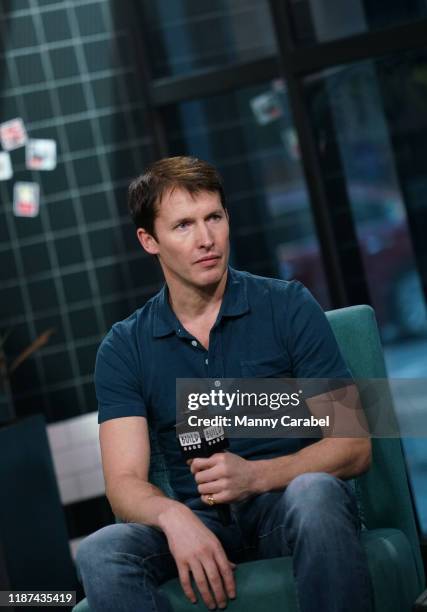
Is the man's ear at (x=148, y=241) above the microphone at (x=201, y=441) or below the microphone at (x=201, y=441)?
above

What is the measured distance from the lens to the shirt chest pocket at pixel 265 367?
2223 mm

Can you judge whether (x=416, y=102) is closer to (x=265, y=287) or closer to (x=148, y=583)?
(x=265, y=287)

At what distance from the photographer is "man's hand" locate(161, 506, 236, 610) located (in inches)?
77.9

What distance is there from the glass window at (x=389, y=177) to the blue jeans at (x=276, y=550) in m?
1.91

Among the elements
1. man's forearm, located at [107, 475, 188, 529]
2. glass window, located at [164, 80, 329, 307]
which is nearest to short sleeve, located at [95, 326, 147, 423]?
man's forearm, located at [107, 475, 188, 529]

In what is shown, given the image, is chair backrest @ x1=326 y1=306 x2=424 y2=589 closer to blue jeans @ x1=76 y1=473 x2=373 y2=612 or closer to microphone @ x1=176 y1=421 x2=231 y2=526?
blue jeans @ x1=76 y1=473 x2=373 y2=612

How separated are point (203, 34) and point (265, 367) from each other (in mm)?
2558

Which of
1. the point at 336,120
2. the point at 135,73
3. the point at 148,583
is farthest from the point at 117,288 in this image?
the point at 148,583

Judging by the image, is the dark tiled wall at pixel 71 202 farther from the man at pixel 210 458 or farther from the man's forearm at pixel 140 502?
the man's forearm at pixel 140 502

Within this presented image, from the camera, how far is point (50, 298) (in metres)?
4.58

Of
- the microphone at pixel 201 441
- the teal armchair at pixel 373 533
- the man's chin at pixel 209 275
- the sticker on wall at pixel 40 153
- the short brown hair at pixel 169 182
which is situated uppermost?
the sticker on wall at pixel 40 153

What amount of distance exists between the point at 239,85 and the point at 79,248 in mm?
990

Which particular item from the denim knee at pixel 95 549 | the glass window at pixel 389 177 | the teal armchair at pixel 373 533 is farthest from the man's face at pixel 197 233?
the glass window at pixel 389 177

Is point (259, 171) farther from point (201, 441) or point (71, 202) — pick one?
point (201, 441)
